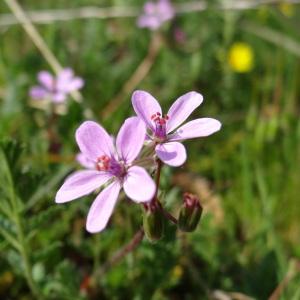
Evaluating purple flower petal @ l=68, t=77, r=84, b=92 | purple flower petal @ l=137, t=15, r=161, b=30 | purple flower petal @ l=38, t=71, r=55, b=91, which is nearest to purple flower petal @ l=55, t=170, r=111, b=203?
purple flower petal @ l=68, t=77, r=84, b=92

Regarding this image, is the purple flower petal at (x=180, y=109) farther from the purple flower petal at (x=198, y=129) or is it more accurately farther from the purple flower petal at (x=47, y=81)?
the purple flower petal at (x=47, y=81)

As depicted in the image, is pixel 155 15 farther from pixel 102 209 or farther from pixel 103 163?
pixel 102 209

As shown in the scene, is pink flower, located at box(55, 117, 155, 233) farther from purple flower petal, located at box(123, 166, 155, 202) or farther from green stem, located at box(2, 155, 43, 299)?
green stem, located at box(2, 155, 43, 299)

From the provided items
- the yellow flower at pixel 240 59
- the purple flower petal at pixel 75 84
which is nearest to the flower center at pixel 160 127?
the purple flower petal at pixel 75 84

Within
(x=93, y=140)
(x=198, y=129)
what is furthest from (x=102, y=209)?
(x=198, y=129)

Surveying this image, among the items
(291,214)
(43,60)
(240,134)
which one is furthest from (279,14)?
(43,60)
